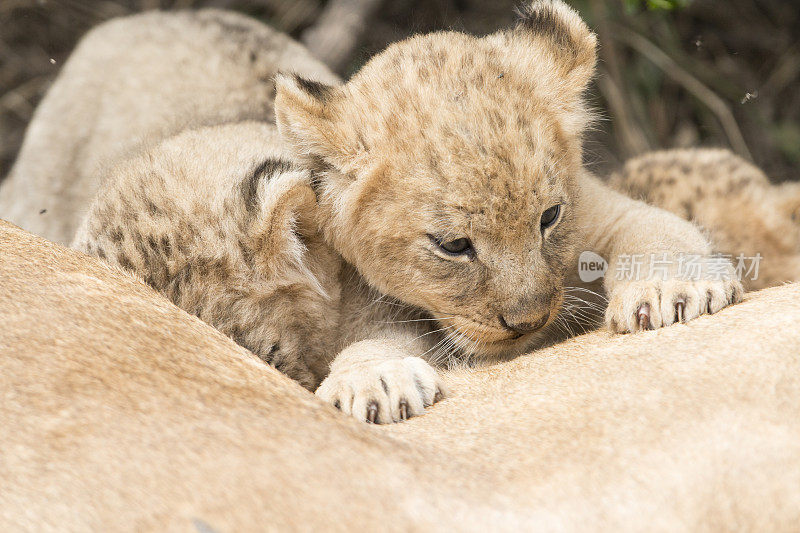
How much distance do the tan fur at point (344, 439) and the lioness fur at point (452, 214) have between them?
0.89 ft

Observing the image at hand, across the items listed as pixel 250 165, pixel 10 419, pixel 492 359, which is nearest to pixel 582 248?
pixel 492 359

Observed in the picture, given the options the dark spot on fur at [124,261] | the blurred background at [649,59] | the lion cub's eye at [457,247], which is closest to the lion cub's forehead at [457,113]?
the lion cub's eye at [457,247]

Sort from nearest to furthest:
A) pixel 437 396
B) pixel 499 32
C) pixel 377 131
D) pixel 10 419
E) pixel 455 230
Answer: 1. pixel 10 419
2. pixel 437 396
3. pixel 455 230
4. pixel 377 131
5. pixel 499 32

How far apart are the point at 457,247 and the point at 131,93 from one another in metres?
1.98

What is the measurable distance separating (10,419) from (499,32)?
1.88 metres

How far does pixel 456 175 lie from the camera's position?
2201 mm

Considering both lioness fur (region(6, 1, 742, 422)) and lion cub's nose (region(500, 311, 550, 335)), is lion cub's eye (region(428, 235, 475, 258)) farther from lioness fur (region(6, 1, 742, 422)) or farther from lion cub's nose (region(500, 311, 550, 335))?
lion cub's nose (region(500, 311, 550, 335))

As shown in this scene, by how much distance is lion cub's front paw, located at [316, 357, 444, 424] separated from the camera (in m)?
1.99

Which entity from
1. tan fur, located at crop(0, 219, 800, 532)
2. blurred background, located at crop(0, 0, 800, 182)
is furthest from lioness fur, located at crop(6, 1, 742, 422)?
blurred background, located at crop(0, 0, 800, 182)

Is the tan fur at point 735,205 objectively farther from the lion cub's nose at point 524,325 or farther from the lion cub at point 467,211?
the lion cub's nose at point 524,325

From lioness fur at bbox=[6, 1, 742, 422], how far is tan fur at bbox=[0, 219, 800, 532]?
0.27 meters

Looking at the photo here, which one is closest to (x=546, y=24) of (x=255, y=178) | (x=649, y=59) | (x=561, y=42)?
(x=561, y=42)

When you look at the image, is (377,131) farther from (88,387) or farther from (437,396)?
(88,387)

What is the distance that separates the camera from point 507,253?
7.30ft
